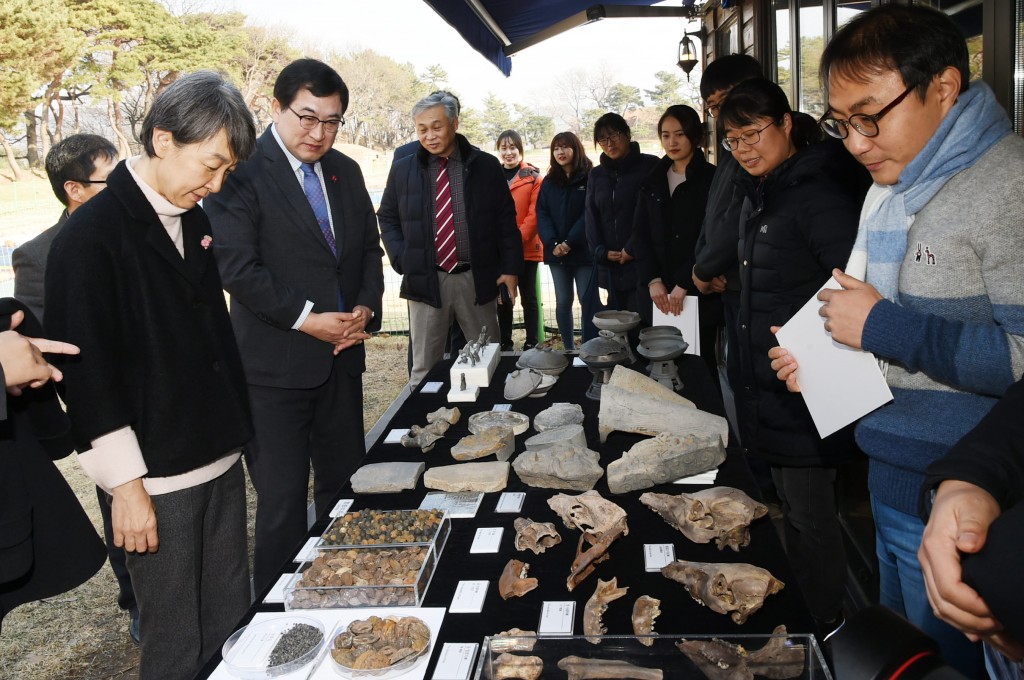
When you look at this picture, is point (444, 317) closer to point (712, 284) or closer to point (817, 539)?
point (712, 284)

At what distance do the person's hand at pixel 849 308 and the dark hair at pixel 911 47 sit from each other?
379mm

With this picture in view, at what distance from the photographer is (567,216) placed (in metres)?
5.91

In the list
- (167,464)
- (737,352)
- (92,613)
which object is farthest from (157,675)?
(737,352)

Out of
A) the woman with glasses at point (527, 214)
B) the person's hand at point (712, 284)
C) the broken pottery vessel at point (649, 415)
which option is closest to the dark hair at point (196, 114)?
the broken pottery vessel at point (649, 415)

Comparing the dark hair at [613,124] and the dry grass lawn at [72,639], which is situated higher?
the dark hair at [613,124]

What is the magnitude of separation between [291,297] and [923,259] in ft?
6.51

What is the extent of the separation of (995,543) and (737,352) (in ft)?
6.91

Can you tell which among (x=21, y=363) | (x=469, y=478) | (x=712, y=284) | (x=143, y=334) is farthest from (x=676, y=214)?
(x=21, y=363)

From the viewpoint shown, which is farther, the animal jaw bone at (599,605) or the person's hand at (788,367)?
the person's hand at (788,367)

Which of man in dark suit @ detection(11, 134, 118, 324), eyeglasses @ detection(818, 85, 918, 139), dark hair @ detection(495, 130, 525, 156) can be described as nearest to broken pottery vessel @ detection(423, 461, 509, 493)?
eyeglasses @ detection(818, 85, 918, 139)

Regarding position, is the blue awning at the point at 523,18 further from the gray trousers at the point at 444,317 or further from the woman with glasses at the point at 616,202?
the gray trousers at the point at 444,317

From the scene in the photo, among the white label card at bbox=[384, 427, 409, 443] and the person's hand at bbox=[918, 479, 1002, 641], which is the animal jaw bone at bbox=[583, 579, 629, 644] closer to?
the person's hand at bbox=[918, 479, 1002, 641]

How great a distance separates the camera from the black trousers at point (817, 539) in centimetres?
239

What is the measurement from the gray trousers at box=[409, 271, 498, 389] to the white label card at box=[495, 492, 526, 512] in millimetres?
2508
